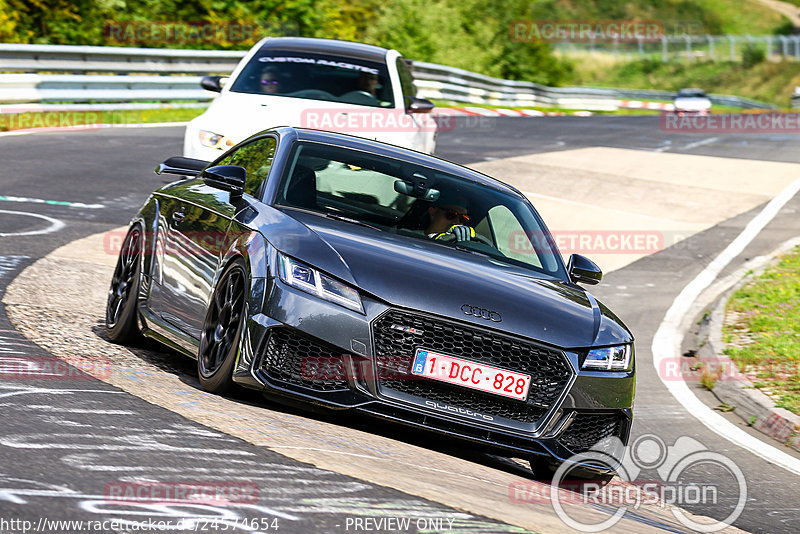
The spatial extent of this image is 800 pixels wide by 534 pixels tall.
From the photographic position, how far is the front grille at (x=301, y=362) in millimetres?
5750

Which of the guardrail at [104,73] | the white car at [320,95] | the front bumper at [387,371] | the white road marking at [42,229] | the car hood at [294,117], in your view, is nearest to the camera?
the front bumper at [387,371]

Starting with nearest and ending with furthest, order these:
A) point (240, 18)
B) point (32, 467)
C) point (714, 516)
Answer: point (32, 467) < point (714, 516) < point (240, 18)

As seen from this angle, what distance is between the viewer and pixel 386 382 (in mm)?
5746

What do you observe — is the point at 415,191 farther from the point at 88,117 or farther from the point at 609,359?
the point at 88,117

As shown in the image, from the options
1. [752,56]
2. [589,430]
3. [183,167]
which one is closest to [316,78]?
[183,167]

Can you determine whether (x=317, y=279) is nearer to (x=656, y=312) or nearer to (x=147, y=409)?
(x=147, y=409)

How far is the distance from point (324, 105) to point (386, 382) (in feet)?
23.9

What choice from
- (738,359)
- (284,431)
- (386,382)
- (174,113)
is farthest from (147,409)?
(174,113)

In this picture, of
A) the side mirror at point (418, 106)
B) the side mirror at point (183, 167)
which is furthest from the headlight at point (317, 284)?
the side mirror at point (418, 106)

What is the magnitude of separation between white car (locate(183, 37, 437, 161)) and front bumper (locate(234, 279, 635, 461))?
637 centimetres

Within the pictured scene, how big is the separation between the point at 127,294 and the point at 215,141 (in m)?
4.37

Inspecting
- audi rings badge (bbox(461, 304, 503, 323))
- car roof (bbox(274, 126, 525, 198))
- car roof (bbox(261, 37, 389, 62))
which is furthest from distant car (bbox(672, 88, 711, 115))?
audi rings badge (bbox(461, 304, 503, 323))

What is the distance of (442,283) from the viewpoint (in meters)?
5.94

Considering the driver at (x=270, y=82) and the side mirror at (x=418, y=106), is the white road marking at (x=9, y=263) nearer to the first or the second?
the driver at (x=270, y=82)
